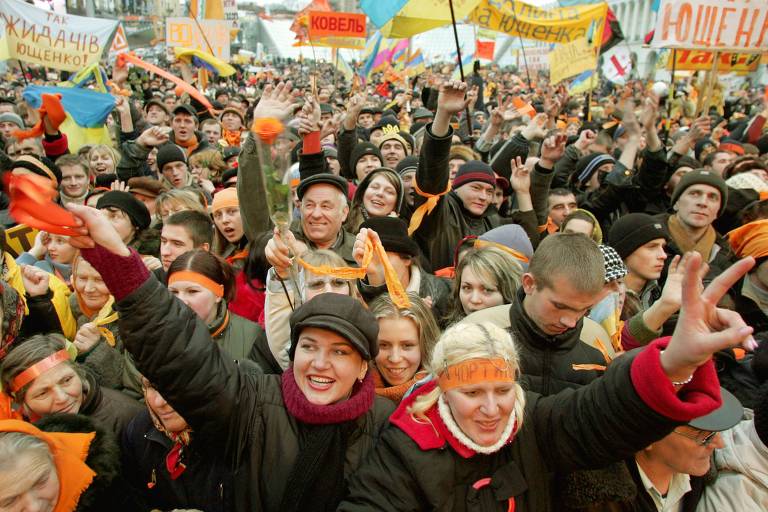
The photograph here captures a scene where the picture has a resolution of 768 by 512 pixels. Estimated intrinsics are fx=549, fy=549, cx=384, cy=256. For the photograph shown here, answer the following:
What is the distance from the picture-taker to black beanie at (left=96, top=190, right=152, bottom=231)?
163 inches

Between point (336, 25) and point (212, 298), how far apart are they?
11.9 meters

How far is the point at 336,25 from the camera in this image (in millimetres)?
13234

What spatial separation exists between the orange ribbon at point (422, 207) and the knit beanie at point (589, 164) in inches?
123

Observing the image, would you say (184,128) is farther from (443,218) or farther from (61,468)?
(61,468)

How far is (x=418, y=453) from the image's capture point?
175 cm

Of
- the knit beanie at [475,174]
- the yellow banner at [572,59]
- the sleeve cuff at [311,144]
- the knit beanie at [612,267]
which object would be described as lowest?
the knit beanie at [612,267]

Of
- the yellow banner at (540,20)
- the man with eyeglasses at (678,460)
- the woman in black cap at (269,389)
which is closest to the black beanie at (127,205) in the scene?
the woman in black cap at (269,389)

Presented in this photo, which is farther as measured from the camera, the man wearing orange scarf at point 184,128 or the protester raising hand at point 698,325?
the man wearing orange scarf at point 184,128

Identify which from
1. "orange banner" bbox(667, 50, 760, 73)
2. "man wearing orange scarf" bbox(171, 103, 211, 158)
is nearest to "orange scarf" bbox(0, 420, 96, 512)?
"man wearing orange scarf" bbox(171, 103, 211, 158)

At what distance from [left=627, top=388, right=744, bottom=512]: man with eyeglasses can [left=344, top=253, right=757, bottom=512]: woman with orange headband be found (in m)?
0.31

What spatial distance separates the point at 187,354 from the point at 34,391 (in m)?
1.37

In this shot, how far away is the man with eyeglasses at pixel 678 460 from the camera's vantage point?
1954 mm

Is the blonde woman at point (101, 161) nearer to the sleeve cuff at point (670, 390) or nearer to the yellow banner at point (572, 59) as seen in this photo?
the sleeve cuff at point (670, 390)

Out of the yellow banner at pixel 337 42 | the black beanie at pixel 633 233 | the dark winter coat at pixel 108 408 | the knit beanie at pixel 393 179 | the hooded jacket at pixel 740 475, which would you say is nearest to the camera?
the hooded jacket at pixel 740 475
